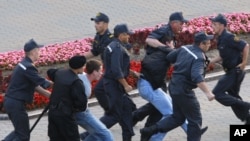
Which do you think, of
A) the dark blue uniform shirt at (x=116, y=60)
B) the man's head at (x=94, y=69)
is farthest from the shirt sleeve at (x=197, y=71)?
the man's head at (x=94, y=69)

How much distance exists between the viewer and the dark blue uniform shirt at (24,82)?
50.2 ft

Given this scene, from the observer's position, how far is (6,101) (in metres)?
15.5

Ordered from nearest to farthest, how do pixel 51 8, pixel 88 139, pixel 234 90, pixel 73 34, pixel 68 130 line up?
1. pixel 68 130
2. pixel 88 139
3. pixel 234 90
4. pixel 73 34
5. pixel 51 8

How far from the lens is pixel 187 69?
15406 millimetres

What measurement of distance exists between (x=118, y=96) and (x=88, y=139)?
98cm

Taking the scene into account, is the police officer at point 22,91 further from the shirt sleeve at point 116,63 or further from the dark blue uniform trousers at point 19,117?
the shirt sleeve at point 116,63

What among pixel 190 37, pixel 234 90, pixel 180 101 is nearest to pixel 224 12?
pixel 190 37

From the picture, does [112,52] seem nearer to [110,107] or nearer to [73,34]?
[110,107]

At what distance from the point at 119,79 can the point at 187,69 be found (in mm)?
1032

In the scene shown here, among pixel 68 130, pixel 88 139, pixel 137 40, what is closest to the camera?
pixel 68 130

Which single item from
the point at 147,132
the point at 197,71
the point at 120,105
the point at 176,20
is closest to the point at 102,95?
the point at 120,105

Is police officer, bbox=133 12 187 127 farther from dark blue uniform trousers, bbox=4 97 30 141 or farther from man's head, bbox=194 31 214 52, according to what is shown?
dark blue uniform trousers, bbox=4 97 30 141

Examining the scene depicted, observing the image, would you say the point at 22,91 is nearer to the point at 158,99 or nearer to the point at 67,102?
the point at 67,102

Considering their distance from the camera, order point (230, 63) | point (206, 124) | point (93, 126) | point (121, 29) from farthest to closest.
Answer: point (206, 124)
point (230, 63)
point (121, 29)
point (93, 126)
